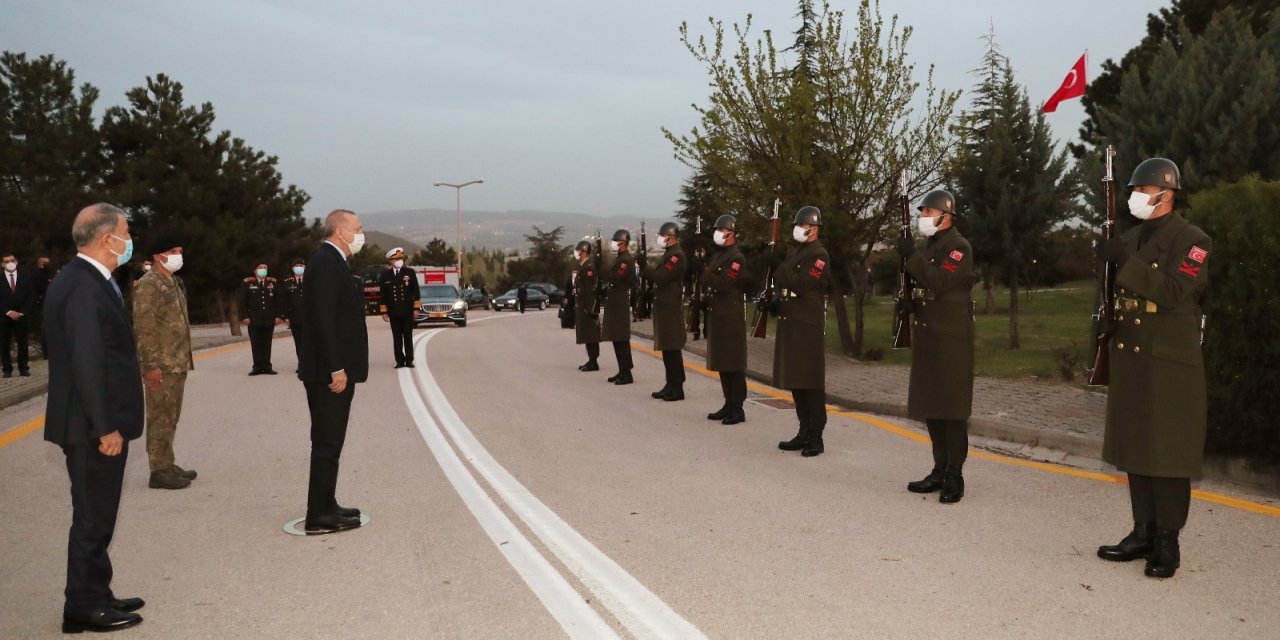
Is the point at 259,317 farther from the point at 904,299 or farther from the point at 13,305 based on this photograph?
the point at 904,299

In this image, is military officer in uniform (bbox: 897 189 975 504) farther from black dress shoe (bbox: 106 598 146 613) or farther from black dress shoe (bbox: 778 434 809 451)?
black dress shoe (bbox: 106 598 146 613)

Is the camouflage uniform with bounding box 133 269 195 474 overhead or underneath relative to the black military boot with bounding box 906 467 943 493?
overhead

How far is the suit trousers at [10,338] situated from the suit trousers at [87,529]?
1223 cm

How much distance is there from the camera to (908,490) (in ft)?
22.8

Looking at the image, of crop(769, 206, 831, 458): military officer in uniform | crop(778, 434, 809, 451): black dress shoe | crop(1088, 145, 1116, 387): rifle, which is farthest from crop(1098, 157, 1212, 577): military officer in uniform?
crop(778, 434, 809, 451): black dress shoe

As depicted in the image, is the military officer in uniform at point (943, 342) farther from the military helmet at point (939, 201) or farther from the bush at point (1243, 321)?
the bush at point (1243, 321)

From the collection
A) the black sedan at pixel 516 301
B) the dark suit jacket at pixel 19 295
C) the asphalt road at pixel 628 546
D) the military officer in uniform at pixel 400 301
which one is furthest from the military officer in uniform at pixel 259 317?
the black sedan at pixel 516 301

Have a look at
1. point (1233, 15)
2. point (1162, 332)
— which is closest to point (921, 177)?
point (1233, 15)

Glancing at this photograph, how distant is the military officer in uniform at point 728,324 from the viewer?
10391 millimetres

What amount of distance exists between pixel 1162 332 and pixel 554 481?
4158 mm

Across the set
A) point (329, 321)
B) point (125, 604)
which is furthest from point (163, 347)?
point (125, 604)

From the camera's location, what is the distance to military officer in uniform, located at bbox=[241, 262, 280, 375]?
1589 centimetres

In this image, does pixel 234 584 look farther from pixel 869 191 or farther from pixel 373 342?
pixel 373 342

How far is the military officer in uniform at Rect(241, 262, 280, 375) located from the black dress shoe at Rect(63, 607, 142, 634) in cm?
1190
